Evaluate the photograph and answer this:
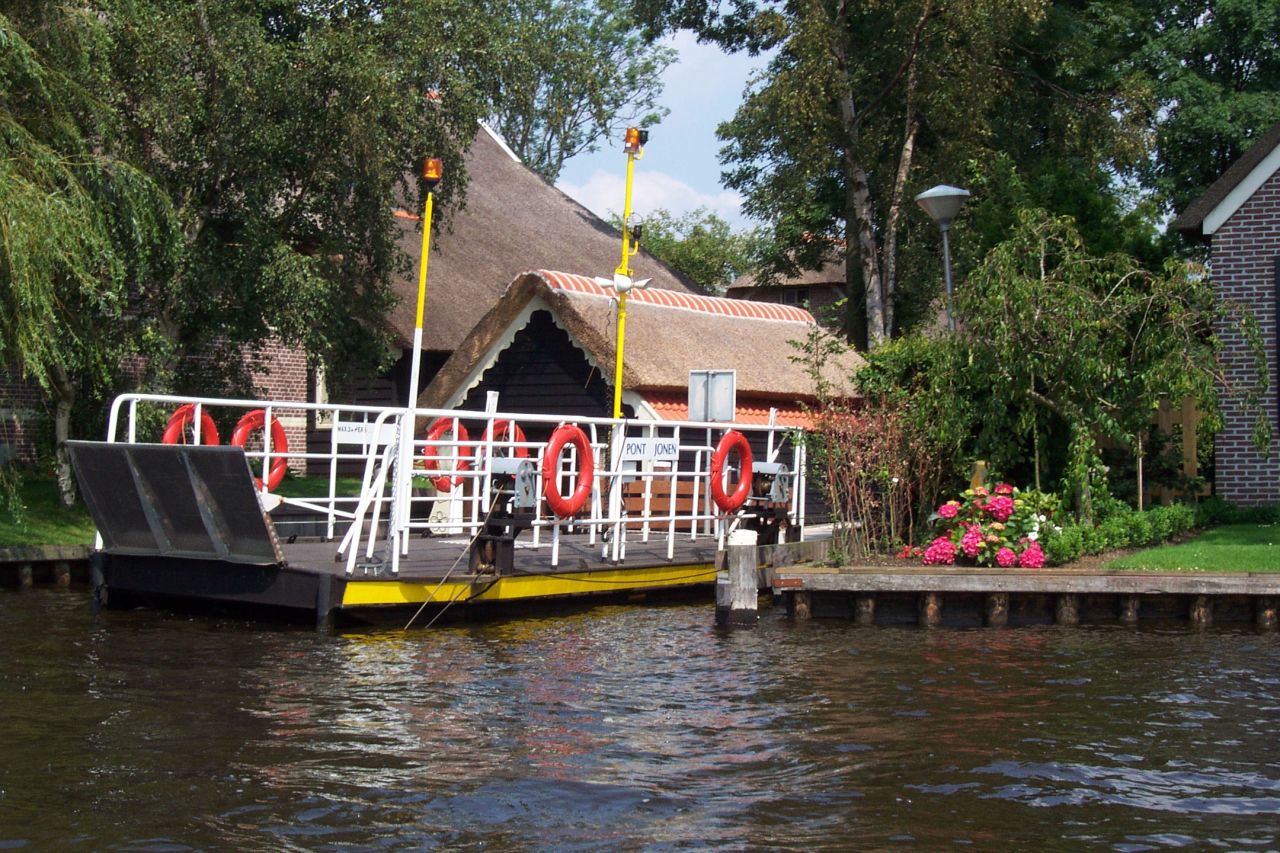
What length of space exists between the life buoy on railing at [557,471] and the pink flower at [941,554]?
3653mm

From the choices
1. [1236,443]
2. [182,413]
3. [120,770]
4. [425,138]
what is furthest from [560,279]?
[120,770]

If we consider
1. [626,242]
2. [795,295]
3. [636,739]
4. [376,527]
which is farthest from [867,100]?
[795,295]

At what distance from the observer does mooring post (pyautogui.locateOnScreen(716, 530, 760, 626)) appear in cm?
1525

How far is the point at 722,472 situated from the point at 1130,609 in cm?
507

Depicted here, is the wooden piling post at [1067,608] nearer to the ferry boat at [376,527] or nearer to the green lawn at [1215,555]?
the green lawn at [1215,555]

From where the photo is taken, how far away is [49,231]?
639 inches

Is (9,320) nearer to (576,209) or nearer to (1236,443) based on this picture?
(1236,443)

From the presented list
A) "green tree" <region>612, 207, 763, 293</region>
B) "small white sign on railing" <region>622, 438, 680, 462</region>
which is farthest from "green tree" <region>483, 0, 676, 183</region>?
"small white sign on railing" <region>622, 438, 680, 462</region>

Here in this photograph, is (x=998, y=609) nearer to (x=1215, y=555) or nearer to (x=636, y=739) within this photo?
(x=1215, y=555)

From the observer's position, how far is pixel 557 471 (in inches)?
594

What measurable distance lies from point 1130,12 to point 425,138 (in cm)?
1635

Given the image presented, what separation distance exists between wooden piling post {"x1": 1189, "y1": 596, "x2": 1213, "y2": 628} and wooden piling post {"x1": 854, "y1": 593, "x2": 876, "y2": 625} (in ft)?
10.1

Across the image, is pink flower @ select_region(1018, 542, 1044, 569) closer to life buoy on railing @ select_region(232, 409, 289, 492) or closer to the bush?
the bush

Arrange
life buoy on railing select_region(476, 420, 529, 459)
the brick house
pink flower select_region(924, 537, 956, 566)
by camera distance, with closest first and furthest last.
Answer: pink flower select_region(924, 537, 956, 566), life buoy on railing select_region(476, 420, 529, 459), the brick house
